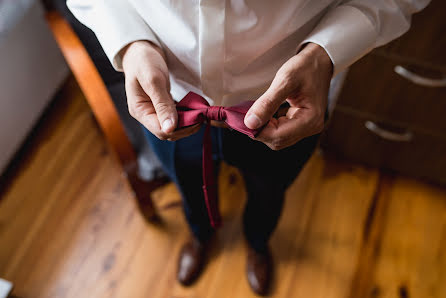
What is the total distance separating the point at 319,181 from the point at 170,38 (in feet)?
2.81

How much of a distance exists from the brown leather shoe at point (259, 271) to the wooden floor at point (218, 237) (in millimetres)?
32

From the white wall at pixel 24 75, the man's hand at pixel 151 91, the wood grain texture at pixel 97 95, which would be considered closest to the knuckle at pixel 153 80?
the man's hand at pixel 151 91

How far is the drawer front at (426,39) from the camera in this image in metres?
0.75

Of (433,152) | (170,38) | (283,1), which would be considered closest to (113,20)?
(170,38)

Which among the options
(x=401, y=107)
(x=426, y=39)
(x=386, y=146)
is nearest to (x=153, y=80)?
(x=426, y=39)

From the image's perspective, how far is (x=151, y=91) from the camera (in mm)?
534

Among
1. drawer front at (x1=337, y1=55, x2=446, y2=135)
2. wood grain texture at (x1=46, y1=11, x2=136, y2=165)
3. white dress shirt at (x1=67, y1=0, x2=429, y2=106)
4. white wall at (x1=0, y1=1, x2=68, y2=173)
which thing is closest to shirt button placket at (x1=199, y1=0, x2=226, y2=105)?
white dress shirt at (x1=67, y1=0, x2=429, y2=106)

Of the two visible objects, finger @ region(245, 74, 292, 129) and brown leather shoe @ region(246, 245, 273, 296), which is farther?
brown leather shoe @ region(246, 245, 273, 296)

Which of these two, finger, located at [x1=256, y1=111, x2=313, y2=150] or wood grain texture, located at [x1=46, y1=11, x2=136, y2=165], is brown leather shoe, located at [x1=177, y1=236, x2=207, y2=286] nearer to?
wood grain texture, located at [x1=46, y1=11, x2=136, y2=165]

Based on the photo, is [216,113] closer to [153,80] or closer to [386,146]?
[153,80]

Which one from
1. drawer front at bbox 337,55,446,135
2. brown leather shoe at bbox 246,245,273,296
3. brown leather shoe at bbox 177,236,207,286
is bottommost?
brown leather shoe at bbox 246,245,273,296

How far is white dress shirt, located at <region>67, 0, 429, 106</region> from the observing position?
52 cm

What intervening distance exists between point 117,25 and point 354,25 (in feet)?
1.30

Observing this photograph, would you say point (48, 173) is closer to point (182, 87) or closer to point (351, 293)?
point (182, 87)
